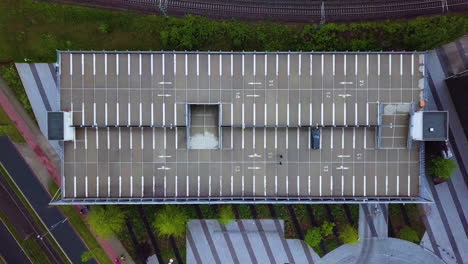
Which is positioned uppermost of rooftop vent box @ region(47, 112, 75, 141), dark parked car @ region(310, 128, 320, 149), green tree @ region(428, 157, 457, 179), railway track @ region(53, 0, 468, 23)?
railway track @ region(53, 0, 468, 23)

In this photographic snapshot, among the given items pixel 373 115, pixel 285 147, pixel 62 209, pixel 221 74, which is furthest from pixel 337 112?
pixel 62 209

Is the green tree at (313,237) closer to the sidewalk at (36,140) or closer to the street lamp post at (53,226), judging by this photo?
the sidewalk at (36,140)

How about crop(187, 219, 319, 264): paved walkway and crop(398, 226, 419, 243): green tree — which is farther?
crop(187, 219, 319, 264): paved walkway

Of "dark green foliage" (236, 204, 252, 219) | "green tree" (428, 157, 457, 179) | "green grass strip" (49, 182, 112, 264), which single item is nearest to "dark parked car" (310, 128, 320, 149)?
"dark green foliage" (236, 204, 252, 219)

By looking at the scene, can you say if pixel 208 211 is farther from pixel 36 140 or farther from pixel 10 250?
pixel 10 250

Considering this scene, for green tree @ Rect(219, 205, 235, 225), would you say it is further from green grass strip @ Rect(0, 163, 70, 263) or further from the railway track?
the railway track

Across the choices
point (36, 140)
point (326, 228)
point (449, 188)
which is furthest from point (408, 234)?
point (36, 140)
